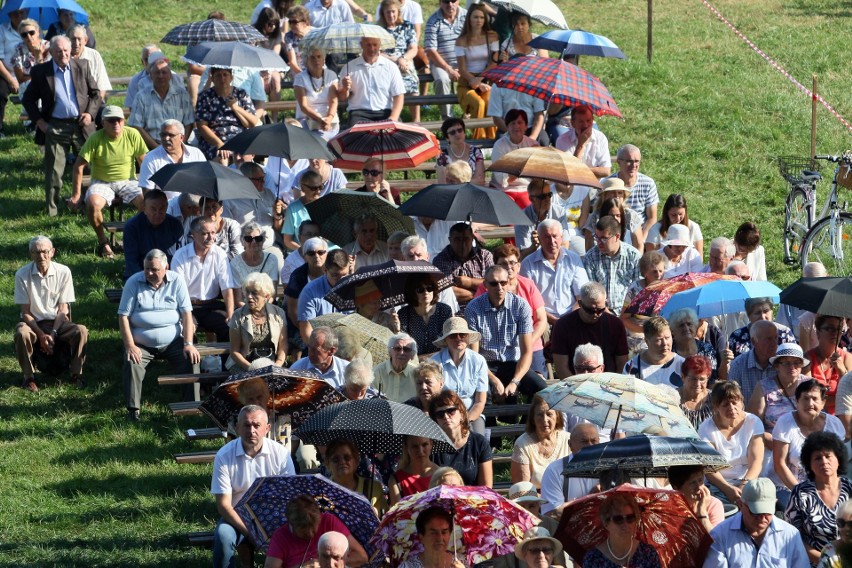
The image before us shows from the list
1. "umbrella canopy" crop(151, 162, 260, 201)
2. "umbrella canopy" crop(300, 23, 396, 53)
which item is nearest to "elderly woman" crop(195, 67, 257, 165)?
"umbrella canopy" crop(300, 23, 396, 53)

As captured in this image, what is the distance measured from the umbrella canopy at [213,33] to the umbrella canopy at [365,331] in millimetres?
6967

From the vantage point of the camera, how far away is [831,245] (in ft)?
58.6

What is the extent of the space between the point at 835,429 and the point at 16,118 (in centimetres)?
1393

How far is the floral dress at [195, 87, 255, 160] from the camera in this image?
1916 cm

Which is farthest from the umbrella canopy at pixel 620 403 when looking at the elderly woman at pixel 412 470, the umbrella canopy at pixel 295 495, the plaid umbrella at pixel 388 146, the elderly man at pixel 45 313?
the plaid umbrella at pixel 388 146

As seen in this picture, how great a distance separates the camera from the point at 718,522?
37.1 ft

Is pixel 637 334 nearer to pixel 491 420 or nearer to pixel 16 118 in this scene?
pixel 491 420

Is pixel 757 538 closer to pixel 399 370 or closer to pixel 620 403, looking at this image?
pixel 620 403

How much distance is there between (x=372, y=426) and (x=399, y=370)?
2.05m

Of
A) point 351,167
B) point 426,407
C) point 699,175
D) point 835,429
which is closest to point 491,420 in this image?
point 426,407

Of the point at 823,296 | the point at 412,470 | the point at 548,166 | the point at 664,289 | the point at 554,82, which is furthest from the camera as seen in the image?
the point at 554,82

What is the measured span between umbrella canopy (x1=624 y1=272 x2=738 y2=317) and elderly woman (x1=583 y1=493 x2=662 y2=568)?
4.00 metres

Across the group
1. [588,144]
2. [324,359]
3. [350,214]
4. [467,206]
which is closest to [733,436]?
[324,359]

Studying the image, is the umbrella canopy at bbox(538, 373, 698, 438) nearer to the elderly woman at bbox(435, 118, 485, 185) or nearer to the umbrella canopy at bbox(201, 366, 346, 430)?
the umbrella canopy at bbox(201, 366, 346, 430)
